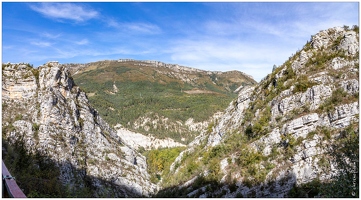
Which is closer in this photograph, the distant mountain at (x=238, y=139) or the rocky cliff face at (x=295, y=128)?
the distant mountain at (x=238, y=139)

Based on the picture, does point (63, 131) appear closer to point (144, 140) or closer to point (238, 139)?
point (238, 139)

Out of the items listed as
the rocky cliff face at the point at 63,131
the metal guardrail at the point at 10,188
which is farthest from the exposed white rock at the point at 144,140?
the metal guardrail at the point at 10,188

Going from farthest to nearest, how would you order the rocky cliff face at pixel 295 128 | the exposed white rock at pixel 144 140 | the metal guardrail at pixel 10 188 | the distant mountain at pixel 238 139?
the exposed white rock at pixel 144 140 < the rocky cliff face at pixel 295 128 < the distant mountain at pixel 238 139 < the metal guardrail at pixel 10 188

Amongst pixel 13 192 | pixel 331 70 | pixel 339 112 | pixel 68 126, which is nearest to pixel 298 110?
pixel 339 112

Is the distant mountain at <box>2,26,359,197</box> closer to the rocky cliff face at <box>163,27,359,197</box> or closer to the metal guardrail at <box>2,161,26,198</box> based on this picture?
the rocky cliff face at <box>163,27,359,197</box>

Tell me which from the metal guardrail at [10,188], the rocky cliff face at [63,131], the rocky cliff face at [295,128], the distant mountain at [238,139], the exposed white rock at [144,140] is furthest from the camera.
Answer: the exposed white rock at [144,140]

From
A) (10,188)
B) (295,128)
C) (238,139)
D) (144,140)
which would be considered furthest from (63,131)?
(144,140)

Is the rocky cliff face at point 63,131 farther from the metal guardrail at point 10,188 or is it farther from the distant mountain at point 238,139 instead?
the metal guardrail at point 10,188
